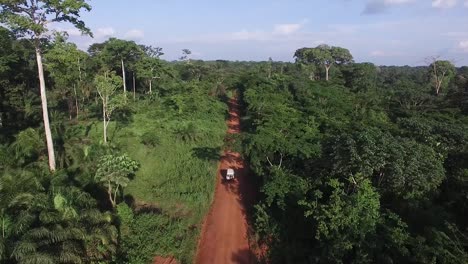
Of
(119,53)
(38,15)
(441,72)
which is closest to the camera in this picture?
(38,15)

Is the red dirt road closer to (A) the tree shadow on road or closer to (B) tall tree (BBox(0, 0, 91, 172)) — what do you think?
(A) the tree shadow on road

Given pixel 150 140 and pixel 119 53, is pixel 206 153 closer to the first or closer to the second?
pixel 150 140

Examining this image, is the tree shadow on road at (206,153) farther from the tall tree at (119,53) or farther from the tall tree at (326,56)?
the tall tree at (326,56)

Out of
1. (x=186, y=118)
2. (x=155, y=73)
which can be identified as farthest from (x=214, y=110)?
(x=155, y=73)

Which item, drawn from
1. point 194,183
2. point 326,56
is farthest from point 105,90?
point 326,56

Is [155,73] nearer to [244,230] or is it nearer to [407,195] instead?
[244,230]
